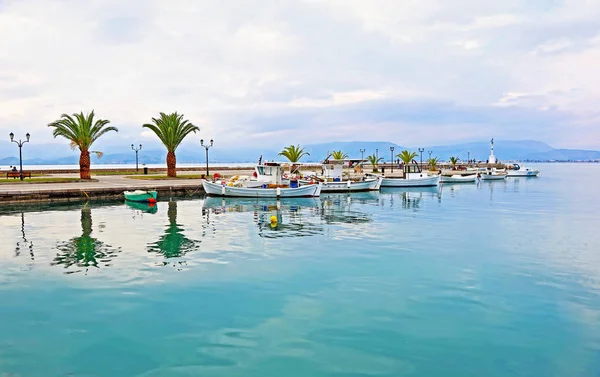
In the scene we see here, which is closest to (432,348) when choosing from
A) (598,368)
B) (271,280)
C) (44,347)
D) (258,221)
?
(598,368)

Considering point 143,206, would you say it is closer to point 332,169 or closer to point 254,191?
point 254,191

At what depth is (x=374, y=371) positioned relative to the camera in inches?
320

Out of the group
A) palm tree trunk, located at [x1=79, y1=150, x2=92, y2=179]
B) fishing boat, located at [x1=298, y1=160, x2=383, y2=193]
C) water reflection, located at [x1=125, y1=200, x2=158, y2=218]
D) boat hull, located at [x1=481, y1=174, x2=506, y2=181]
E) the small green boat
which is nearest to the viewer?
water reflection, located at [x1=125, y1=200, x2=158, y2=218]

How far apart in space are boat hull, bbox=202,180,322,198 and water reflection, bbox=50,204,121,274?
18726 mm

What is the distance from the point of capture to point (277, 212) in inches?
1235

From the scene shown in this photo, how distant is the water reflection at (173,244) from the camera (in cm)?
1806

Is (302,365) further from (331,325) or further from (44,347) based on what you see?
(44,347)

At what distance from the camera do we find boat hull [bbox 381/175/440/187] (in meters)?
56.8

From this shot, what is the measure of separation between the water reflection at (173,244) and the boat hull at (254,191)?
608 inches

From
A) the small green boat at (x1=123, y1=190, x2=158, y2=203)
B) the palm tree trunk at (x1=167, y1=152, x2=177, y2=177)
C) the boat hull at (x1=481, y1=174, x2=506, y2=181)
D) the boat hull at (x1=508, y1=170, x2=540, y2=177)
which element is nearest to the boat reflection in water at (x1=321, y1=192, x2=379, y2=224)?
the small green boat at (x1=123, y1=190, x2=158, y2=203)

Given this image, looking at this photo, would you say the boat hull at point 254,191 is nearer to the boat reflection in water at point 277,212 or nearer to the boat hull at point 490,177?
the boat reflection in water at point 277,212

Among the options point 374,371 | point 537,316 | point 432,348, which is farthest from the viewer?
point 537,316

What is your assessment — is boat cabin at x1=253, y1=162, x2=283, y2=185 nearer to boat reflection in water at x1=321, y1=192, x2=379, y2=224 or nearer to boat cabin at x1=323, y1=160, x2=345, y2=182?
boat reflection in water at x1=321, y1=192, x2=379, y2=224

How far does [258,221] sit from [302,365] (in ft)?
61.6
